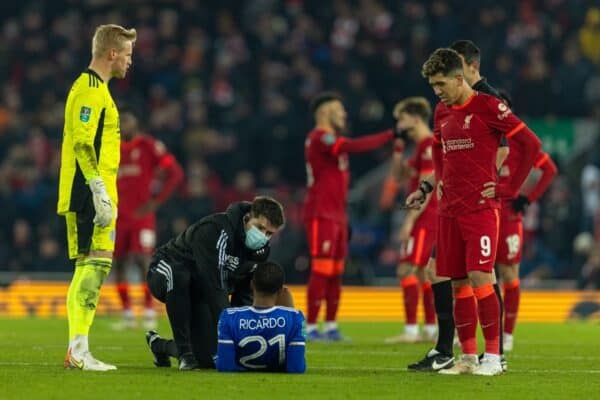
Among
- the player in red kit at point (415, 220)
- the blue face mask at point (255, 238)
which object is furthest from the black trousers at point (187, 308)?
the player in red kit at point (415, 220)

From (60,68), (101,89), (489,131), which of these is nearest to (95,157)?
(101,89)

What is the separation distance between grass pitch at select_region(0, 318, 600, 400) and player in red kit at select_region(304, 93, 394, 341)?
1.57m

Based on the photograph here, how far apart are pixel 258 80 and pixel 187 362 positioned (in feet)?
54.4

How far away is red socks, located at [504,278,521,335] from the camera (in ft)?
45.8

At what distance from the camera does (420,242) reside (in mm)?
15117

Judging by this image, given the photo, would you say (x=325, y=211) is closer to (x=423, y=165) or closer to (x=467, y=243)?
(x=423, y=165)

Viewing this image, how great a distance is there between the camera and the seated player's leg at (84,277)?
33.9 feet

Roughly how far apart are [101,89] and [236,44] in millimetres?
17491

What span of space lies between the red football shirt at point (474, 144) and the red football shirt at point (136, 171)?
8.09m

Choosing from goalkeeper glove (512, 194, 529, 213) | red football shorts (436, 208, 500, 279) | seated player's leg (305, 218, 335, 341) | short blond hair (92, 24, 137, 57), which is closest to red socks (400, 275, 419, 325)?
seated player's leg (305, 218, 335, 341)

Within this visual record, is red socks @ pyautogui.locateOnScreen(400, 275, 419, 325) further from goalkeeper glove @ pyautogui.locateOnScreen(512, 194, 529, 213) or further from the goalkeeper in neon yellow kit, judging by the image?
the goalkeeper in neon yellow kit

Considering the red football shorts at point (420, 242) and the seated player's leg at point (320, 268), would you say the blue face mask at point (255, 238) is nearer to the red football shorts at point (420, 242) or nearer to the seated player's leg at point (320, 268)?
the red football shorts at point (420, 242)

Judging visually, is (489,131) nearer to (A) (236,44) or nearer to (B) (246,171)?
(B) (246,171)

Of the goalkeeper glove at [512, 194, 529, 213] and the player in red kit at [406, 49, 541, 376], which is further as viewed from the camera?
the goalkeeper glove at [512, 194, 529, 213]
